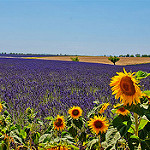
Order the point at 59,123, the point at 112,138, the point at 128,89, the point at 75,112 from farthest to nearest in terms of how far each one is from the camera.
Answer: the point at 75,112, the point at 59,123, the point at 112,138, the point at 128,89

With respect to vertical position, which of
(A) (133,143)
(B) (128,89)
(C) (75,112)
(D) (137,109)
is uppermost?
(B) (128,89)

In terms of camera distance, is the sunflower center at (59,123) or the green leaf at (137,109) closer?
the green leaf at (137,109)

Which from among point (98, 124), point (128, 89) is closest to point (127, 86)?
point (128, 89)

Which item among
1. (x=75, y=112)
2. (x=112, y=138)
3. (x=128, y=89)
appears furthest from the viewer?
(x=75, y=112)

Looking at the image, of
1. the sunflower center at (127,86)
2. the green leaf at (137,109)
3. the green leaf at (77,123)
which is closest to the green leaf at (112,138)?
the green leaf at (137,109)

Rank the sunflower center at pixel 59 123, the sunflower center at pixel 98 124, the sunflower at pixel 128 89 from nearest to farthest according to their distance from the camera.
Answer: the sunflower at pixel 128 89 → the sunflower center at pixel 98 124 → the sunflower center at pixel 59 123

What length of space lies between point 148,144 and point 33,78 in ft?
18.4

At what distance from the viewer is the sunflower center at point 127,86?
1.07 meters

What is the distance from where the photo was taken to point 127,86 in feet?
3.57

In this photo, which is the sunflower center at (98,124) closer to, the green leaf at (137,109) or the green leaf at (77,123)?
the green leaf at (77,123)

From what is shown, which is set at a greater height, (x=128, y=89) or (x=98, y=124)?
(x=128, y=89)

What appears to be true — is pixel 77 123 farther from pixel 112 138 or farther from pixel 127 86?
pixel 127 86

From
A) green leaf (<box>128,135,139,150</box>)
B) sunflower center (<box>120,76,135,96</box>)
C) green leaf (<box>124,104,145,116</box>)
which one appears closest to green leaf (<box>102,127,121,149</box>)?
green leaf (<box>128,135,139,150</box>)

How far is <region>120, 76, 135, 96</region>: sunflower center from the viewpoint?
1.07m
